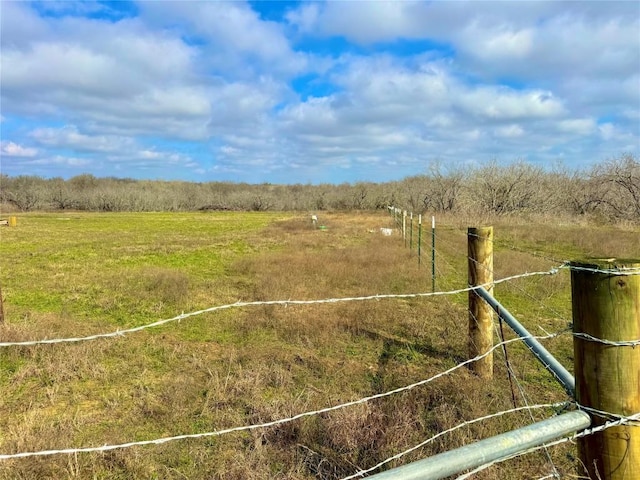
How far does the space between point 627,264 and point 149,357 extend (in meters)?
5.32

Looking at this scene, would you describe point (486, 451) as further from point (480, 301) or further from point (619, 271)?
point (480, 301)

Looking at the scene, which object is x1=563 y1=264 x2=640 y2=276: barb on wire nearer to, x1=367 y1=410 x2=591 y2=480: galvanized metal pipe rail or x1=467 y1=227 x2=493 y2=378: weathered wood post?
x1=367 y1=410 x2=591 y2=480: galvanized metal pipe rail

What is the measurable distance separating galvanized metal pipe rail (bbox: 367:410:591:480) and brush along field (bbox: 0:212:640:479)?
1.42 metres

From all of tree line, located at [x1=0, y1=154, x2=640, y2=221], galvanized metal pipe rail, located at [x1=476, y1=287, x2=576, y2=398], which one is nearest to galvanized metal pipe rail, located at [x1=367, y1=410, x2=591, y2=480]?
galvanized metal pipe rail, located at [x1=476, y1=287, x2=576, y2=398]

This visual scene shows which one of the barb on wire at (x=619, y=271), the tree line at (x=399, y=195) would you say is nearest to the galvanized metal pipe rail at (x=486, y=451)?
the barb on wire at (x=619, y=271)

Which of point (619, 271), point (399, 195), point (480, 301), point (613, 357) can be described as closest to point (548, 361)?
point (613, 357)

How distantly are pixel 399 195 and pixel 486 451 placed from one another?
197 ft

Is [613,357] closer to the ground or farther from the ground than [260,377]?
farther from the ground

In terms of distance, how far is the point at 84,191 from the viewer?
79938mm

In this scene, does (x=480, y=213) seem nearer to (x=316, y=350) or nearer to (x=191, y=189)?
(x=316, y=350)

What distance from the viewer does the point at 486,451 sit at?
4.18 ft

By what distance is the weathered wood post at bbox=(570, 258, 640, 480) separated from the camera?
1417 mm

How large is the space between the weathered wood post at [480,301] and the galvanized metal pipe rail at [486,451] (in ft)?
8.33

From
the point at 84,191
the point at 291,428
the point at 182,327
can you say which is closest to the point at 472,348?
the point at 291,428
